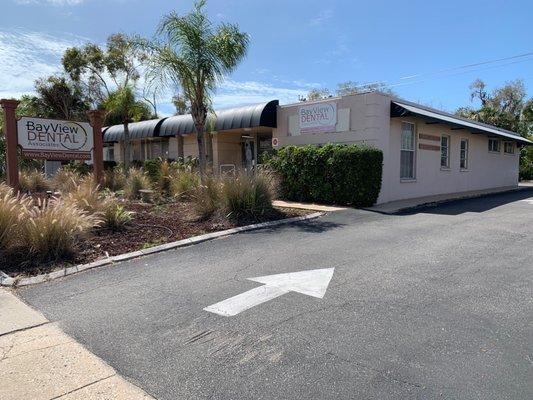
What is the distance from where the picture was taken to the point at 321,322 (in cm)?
432

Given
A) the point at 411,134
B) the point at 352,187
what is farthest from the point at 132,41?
the point at 411,134

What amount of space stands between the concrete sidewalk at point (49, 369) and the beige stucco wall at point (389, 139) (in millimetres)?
11470

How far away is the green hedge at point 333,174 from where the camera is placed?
493 inches

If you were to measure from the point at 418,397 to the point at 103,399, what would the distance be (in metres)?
2.21

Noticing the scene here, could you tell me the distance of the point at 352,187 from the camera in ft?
41.3

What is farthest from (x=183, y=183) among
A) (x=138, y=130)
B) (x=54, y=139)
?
(x=138, y=130)

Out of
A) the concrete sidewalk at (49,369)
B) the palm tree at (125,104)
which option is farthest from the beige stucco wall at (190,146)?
the concrete sidewalk at (49,369)

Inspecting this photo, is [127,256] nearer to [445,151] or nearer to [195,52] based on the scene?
[195,52]

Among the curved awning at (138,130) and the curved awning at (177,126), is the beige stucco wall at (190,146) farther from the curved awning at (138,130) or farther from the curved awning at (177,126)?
the curved awning at (138,130)

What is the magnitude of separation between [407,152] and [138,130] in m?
14.2

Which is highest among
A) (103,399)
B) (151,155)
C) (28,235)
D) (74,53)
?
(74,53)

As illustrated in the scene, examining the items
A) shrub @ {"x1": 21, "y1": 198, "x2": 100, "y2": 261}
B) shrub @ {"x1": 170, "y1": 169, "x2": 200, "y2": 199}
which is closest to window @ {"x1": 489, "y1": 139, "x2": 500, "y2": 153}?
shrub @ {"x1": 170, "y1": 169, "x2": 200, "y2": 199}

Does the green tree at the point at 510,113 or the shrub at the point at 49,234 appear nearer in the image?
the shrub at the point at 49,234

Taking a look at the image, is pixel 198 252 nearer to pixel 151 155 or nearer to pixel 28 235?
pixel 28 235
